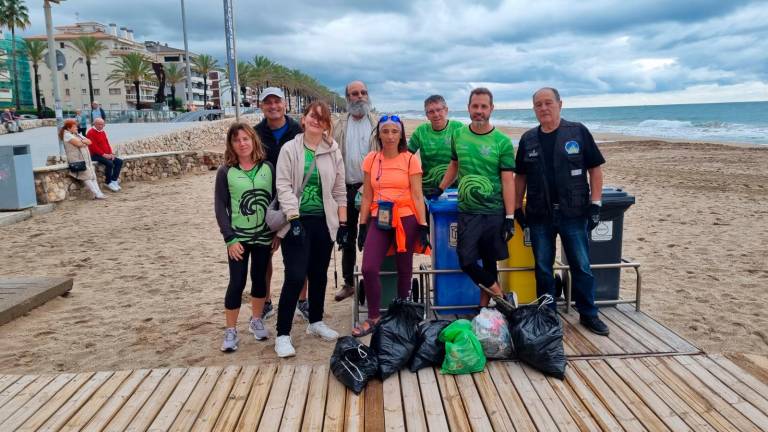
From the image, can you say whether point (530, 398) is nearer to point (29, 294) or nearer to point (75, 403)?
point (75, 403)

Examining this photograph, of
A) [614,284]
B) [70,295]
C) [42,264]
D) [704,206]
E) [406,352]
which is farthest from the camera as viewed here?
[704,206]

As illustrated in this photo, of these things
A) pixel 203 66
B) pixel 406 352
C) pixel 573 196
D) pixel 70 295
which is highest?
pixel 203 66

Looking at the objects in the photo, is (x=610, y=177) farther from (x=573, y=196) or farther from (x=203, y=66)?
(x=203, y=66)

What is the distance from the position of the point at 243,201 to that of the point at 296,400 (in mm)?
1456

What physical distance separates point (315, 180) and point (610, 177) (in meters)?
13.9

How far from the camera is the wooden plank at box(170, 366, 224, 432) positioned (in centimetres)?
293

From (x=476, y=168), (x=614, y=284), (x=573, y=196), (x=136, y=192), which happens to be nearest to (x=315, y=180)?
(x=476, y=168)

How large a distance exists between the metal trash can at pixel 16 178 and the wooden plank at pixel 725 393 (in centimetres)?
1127

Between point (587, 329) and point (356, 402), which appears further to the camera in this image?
point (587, 329)

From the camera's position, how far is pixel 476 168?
12.6 ft

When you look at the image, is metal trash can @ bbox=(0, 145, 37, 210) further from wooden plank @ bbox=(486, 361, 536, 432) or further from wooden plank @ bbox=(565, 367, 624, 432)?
wooden plank @ bbox=(565, 367, 624, 432)

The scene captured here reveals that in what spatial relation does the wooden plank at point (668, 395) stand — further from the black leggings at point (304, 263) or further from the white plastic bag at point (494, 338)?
the black leggings at point (304, 263)

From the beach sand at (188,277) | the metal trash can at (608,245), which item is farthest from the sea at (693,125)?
the metal trash can at (608,245)

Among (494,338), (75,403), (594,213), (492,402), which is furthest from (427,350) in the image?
(75,403)
